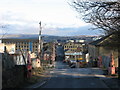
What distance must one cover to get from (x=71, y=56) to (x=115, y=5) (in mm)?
73464

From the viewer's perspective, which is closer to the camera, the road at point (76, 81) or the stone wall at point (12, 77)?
the stone wall at point (12, 77)

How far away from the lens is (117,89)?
58.5 ft

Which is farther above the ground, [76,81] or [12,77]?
[12,77]

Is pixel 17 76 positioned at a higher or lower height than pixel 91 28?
lower

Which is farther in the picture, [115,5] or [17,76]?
[17,76]

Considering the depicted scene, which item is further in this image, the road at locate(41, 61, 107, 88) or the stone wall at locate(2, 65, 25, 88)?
the road at locate(41, 61, 107, 88)

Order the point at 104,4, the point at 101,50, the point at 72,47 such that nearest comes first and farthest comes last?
the point at 104,4 < the point at 101,50 < the point at 72,47

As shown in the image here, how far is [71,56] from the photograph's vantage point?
288 ft

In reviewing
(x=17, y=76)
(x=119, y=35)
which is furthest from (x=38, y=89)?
(x=119, y=35)

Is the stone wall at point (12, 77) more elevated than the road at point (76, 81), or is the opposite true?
the stone wall at point (12, 77)

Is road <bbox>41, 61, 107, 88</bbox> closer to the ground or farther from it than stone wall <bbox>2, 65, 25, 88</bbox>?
closer to the ground

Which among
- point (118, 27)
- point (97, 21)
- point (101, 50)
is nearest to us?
point (97, 21)

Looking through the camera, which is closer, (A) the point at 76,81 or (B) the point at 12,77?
(B) the point at 12,77

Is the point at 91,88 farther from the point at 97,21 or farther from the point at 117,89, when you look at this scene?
the point at 97,21
